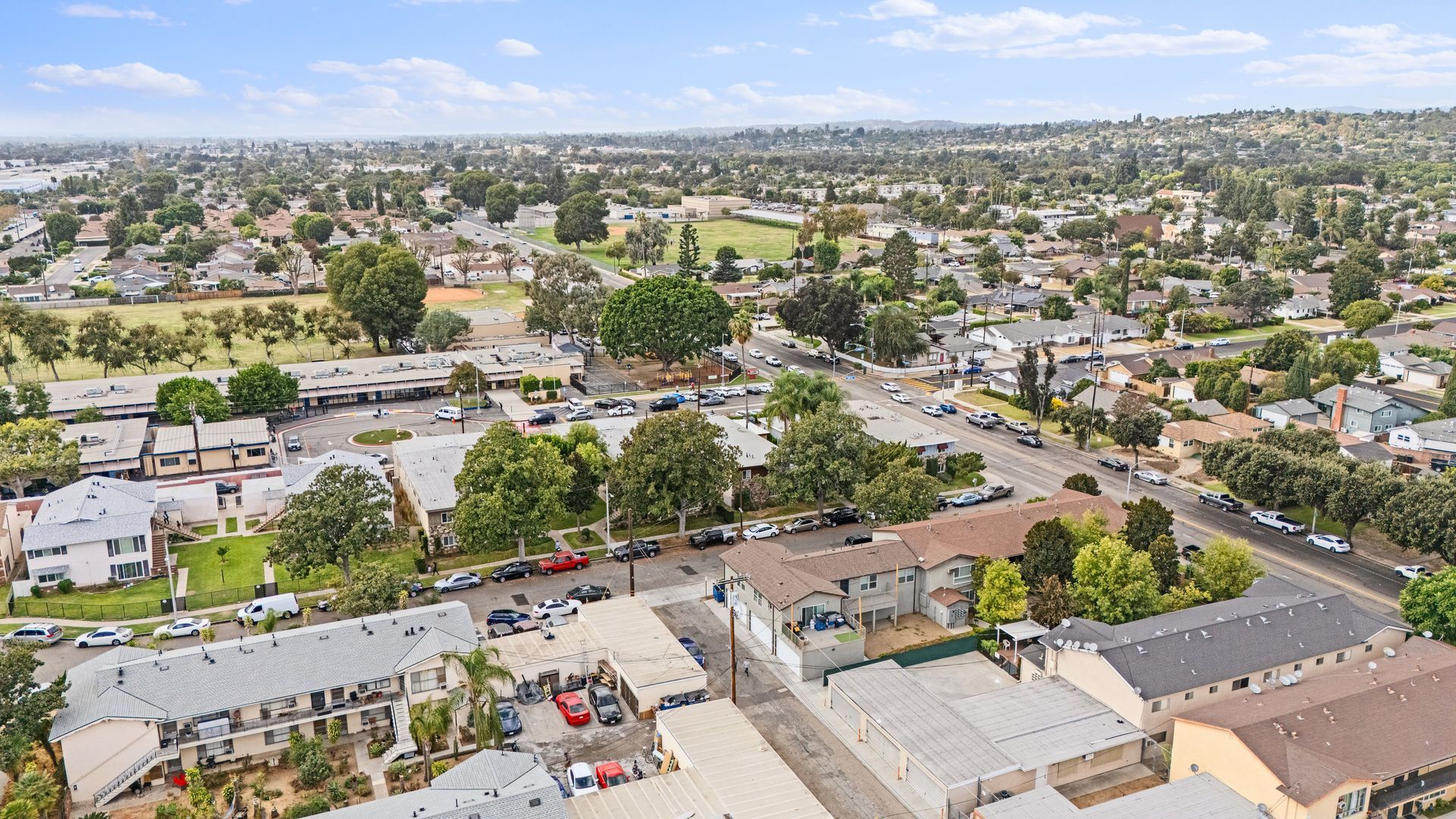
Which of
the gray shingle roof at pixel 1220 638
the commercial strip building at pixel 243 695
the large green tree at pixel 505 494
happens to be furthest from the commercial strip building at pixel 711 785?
the large green tree at pixel 505 494

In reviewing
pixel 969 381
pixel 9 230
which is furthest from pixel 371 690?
pixel 9 230

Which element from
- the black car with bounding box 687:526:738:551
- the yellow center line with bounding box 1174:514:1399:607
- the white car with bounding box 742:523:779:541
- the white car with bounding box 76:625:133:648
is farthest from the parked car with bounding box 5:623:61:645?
the yellow center line with bounding box 1174:514:1399:607

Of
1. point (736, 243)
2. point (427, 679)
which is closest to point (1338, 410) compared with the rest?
point (427, 679)

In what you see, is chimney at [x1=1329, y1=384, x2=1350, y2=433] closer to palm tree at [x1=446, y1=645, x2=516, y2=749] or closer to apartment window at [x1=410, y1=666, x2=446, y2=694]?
palm tree at [x1=446, y1=645, x2=516, y2=749]

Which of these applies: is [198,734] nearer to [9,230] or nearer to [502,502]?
[502,502]

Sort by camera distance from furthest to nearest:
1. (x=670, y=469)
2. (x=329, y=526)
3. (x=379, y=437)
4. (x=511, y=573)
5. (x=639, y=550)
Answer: (x=379, y=437) < (x=639, y=550) < (x=670, y=469) < (x=511, y=573) < (x=329, y=526)

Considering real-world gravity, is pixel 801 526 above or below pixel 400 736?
below

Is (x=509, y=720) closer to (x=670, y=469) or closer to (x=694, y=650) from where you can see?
(x=694, y=650)
